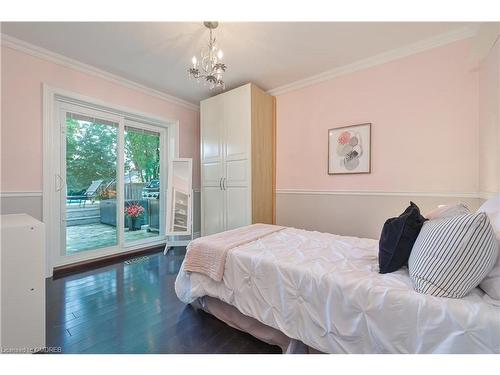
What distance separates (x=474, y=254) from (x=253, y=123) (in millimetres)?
2658

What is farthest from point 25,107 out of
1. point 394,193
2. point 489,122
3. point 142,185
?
point 489,122

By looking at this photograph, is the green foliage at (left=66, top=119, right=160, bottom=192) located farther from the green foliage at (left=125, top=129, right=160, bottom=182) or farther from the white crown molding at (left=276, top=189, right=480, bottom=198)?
the white crown molding at (left=276, top=189, right=480, bottom=198)

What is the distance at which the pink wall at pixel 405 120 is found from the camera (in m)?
2.15

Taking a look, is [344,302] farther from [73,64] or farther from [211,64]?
[73,64]

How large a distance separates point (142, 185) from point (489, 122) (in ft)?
13.8

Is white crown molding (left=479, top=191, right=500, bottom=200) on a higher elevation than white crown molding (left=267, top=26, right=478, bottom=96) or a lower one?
lower

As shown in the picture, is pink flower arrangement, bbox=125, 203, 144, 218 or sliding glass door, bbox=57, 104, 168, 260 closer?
sliding glass door, bbox=57, 104, 168, 260

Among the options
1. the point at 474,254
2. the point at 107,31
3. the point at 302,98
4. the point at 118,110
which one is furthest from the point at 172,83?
the point at 474,254

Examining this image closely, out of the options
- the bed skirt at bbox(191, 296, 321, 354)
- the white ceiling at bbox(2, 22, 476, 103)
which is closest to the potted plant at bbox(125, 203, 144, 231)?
the white ceiling at bbox(2, 22, 476, 103)

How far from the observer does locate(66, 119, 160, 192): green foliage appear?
285cm

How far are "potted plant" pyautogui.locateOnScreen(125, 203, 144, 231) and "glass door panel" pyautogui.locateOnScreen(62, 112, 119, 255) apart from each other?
9.1 inches

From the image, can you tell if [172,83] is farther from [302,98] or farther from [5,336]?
[5,336]

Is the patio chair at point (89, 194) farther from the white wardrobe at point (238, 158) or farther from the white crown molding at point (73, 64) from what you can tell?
the white wardrobe at point (238, 158)

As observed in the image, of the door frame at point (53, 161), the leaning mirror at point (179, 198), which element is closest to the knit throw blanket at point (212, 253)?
the leaning mirror at point (179, 198)
